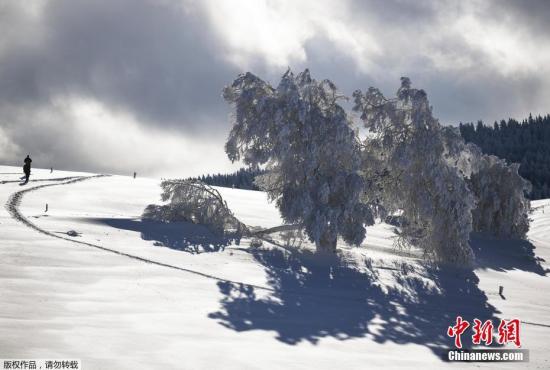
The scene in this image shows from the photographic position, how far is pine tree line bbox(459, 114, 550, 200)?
135850mm

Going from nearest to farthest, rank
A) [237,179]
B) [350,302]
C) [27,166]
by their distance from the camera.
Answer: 1. [350,302]
2. [27,166]
3. [237,179]

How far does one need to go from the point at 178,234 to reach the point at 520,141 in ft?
558

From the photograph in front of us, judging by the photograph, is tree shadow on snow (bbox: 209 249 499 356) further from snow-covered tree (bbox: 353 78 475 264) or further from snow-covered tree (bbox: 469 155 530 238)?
snow-covered tree (bbox: 469 155 530 238)

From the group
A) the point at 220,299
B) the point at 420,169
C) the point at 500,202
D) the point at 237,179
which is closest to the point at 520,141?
the point at 237,179

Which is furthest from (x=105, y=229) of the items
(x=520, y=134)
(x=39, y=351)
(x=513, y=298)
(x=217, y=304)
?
(x=520, y=134)

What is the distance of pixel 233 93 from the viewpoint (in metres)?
22.1

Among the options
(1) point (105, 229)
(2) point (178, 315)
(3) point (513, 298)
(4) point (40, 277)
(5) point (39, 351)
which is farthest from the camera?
(1) point (105, 229)

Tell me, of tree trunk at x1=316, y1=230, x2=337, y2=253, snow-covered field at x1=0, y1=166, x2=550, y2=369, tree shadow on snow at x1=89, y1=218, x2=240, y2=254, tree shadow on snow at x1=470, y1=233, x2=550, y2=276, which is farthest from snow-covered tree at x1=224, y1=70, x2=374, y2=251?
tree shadow on snow at x1=470, y1=233, x2=550, y2=276

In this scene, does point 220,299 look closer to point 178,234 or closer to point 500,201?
point 178,234

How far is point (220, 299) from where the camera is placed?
1241cm

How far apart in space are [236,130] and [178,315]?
1272cm

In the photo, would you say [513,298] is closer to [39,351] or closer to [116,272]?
[116,272]

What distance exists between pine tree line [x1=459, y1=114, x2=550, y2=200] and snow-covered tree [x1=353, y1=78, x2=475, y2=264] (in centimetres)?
11718

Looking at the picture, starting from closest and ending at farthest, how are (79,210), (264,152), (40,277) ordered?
(40,277) → (264,152) → (79,210)
